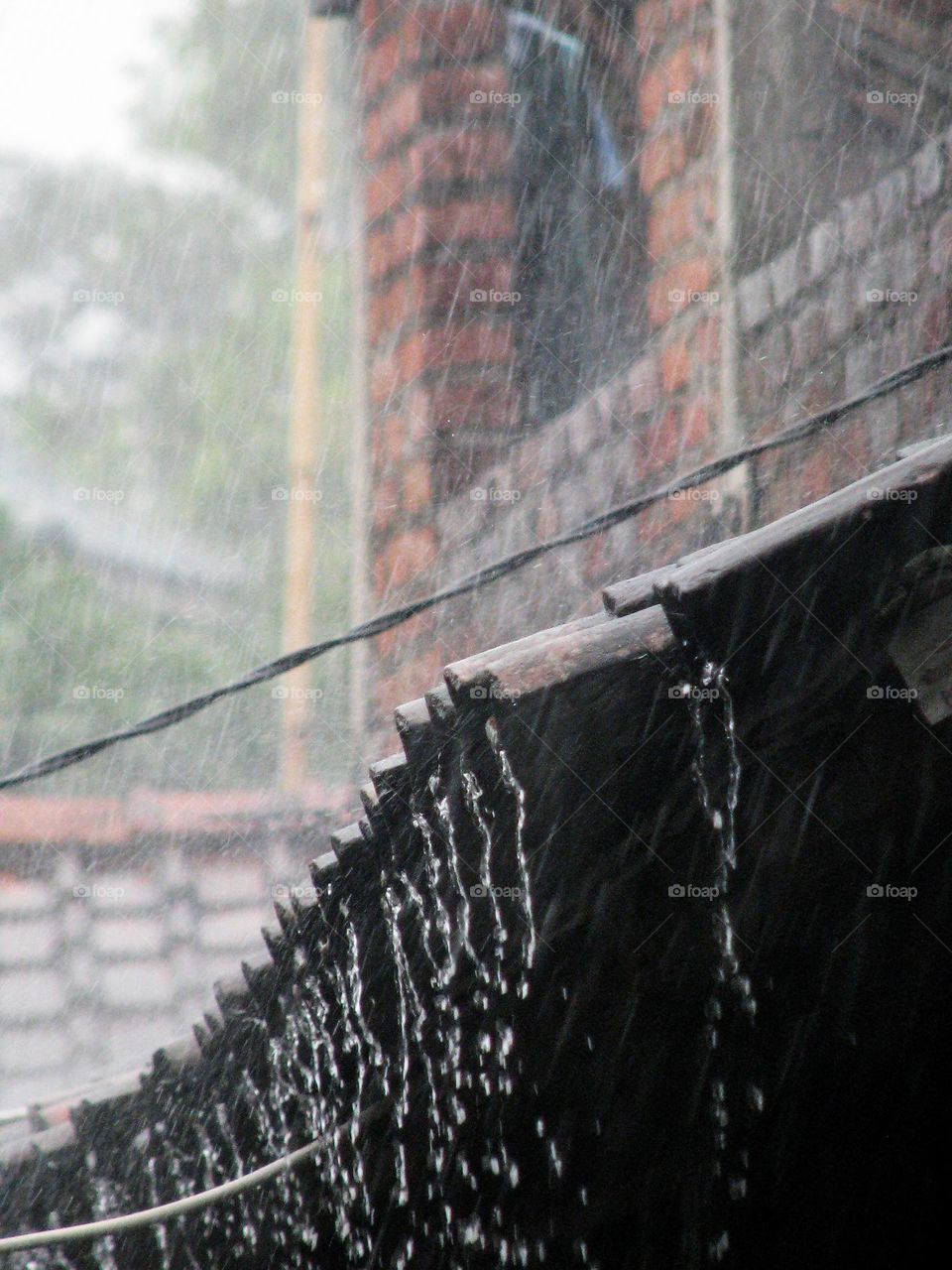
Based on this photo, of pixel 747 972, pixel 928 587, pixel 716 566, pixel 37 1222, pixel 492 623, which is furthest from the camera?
pixel 492 623

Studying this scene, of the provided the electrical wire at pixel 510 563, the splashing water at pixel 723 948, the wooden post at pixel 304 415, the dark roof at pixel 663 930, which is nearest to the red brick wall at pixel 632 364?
the electrical wire at pixel 510 563

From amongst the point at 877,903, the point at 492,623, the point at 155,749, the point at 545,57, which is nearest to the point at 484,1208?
the point at 877,903

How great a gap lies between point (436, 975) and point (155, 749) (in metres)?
8.78

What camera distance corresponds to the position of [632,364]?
15.2ft

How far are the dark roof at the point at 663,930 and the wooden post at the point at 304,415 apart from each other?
671cm

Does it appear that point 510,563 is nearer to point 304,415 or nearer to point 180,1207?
point 180,1207

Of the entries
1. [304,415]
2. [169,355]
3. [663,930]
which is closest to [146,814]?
[304,415]

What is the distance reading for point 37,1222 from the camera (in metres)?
3.54

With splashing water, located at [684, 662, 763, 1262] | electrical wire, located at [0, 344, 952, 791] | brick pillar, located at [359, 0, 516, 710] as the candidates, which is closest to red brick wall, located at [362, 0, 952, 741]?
brick pillar, located at [359, 0, 516, 710]

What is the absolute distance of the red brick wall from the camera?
136 inches

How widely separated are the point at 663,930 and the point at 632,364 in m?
2.75

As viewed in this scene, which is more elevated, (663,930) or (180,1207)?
(663,930)

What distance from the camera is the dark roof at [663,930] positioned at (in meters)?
1.96

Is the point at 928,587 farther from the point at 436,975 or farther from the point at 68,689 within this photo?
the point at 68,689
